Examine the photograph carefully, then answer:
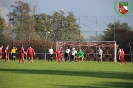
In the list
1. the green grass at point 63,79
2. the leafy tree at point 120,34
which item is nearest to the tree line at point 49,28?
the leafy tree at point 120,34

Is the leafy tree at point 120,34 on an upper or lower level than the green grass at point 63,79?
upper

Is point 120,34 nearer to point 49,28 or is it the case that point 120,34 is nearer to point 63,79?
point 49,28

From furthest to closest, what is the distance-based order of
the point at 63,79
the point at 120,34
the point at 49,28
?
1. the point at 49,28
2. the point at 120,34
3. the point at 63,79

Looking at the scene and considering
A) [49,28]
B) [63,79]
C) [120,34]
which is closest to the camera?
[63,79]

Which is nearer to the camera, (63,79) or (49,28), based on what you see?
(63,79)

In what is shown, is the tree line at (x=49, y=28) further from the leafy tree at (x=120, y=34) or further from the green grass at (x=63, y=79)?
the green grass at (x=63, y=79)

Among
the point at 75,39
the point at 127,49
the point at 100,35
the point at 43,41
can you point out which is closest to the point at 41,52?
the point at 43,41

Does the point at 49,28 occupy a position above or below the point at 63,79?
above

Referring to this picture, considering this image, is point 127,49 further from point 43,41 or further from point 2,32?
point 2,32

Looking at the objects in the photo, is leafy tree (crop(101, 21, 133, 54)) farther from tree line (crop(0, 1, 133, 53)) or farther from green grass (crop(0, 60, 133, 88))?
green grass (crop(0, 60, 133, 88))

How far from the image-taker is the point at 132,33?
54531 millimetres

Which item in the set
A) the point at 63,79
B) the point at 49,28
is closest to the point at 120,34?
the point at 49,28

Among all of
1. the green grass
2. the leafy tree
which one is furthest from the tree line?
the green grass

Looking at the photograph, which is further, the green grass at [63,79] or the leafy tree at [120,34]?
the leafy tree at [120,34]
